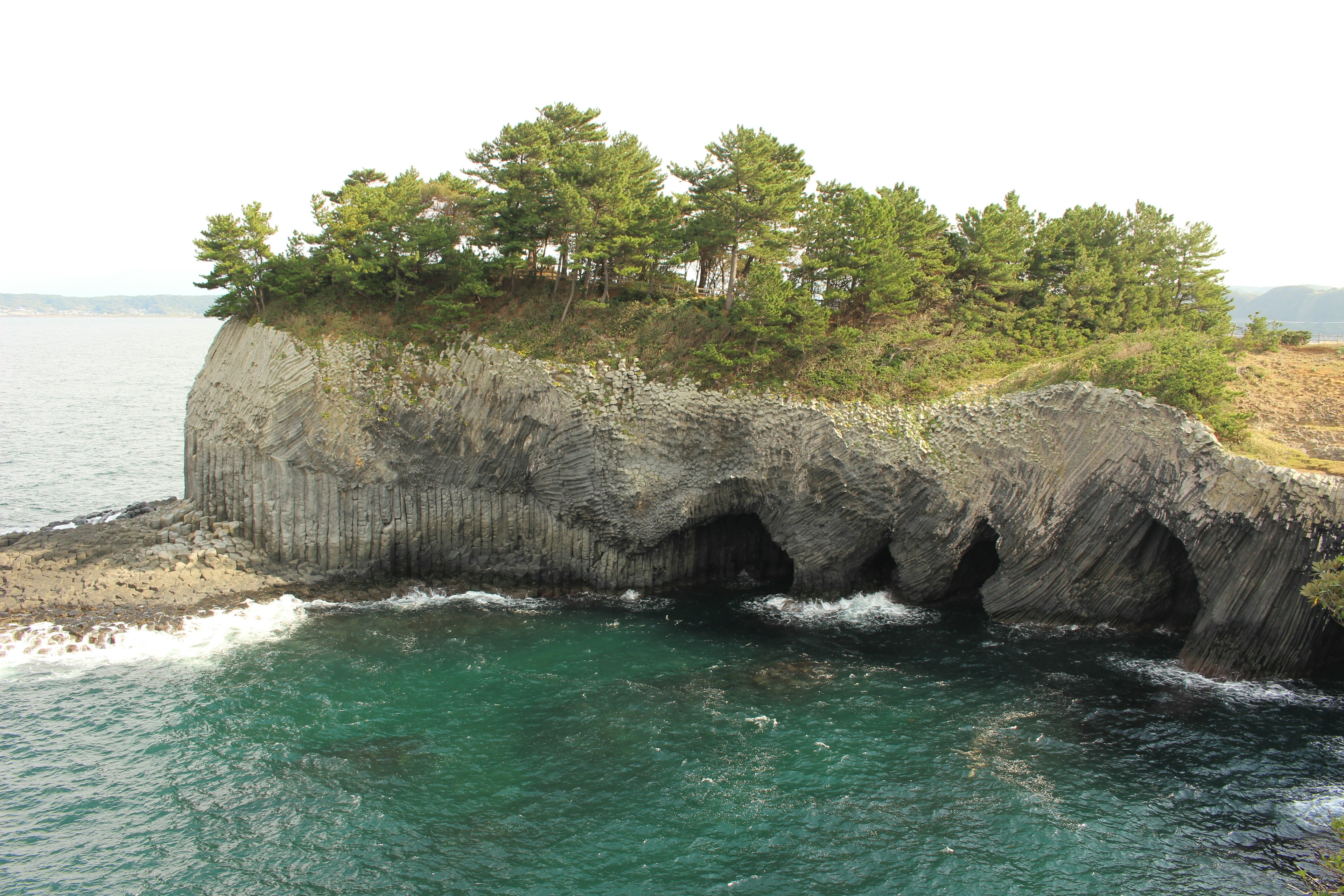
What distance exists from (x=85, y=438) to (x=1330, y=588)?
8016 cm

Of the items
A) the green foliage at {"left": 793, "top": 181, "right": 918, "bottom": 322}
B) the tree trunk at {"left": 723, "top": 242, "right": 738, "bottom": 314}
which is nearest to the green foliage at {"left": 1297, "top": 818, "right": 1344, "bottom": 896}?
the green foliage at {"left": 793, "top": 181, "right": 918, "bottom": 322}

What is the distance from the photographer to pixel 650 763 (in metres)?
20.8

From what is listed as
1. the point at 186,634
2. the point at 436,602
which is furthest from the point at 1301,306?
the point at 186,634

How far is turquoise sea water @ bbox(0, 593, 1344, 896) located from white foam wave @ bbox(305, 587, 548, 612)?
215 cm

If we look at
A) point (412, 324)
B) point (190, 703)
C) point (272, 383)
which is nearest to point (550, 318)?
point (412, 324)

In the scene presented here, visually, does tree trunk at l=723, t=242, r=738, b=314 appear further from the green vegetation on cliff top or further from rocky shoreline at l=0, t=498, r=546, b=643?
rocky shoreline at l=0, t=498, r=546, b=643

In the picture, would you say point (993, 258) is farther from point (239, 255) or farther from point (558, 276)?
point (239, 255)

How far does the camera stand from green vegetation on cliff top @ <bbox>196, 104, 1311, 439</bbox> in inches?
1342

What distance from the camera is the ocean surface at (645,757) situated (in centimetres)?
1702

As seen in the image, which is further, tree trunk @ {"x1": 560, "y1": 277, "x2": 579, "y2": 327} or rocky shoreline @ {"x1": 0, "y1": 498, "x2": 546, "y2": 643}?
tree trunk @ {"x1": 560, "y1": 277, "x2": 579, "y2": 327}

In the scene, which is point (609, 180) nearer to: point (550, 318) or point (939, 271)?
point (550, 318)

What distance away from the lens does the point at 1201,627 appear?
2538cm

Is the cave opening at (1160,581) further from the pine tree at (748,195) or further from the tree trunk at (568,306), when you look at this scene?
the tree trunk at (568,306)

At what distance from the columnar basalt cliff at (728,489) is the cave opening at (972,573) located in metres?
0.09
